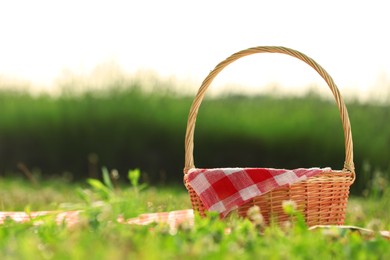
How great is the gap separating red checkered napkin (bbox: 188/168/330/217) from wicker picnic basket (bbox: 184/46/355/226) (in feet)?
0.11

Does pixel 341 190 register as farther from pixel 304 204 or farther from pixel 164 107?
pixel 164 107

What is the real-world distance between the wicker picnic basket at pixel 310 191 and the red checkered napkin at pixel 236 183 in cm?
3

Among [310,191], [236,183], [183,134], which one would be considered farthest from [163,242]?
[183,134]

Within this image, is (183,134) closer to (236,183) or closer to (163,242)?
(236,183)

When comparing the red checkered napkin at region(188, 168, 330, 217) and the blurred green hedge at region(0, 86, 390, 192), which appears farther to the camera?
the blurred green hedge at region(0, 86, 390, 192)

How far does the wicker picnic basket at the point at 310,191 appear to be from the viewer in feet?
8.33

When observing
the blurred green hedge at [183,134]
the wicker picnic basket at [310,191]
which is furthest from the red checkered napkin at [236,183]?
the blurred green hedge at [183,134]

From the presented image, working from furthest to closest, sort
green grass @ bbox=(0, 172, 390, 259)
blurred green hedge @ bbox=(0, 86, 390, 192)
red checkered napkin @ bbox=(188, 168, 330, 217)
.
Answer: blurred green hedge @ bbox=(0, 86, 390, 192)
red checkered napkin @ bbox=(188, 168, 330, 217)
green grass @ bbox=(0, 172, 390, 259)

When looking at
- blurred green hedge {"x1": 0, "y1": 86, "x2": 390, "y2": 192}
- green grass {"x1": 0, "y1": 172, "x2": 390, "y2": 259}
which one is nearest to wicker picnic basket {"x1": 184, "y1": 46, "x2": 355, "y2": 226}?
green grass {"x1": 0, "y1": 172, "x2": 390, "y2": 259}

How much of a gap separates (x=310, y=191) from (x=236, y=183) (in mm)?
287

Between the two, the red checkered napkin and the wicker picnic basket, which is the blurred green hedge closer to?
the wicker picnic basket

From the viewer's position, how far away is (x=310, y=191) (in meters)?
2.58

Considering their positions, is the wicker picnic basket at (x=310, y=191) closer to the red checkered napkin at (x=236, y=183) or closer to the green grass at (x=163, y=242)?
the red checkered napkin at (x=236, y=183)

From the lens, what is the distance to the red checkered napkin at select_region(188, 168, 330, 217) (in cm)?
252
